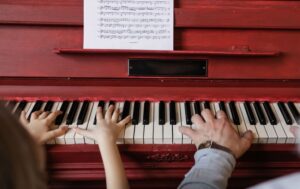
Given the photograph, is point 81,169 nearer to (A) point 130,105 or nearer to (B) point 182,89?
(A) point 130,105

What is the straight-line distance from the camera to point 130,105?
50.2 inches

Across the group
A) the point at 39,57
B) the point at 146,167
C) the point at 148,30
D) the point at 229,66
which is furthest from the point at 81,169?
the point at 229,66

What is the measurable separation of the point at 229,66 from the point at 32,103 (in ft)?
2.45

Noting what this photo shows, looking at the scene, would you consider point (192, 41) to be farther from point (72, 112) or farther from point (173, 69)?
point (72, 112)

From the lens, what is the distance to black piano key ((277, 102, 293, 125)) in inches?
47.2

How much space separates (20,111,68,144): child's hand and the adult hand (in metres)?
0.40

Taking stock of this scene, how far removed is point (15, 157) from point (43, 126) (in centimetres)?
58

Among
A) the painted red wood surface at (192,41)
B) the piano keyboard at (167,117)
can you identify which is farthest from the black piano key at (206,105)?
the painted red wood surface at (192,41)

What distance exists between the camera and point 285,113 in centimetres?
124

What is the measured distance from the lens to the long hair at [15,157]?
1.78 ft

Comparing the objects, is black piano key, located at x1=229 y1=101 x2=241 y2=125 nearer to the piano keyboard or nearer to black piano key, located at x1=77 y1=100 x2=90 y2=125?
the piano keyboard

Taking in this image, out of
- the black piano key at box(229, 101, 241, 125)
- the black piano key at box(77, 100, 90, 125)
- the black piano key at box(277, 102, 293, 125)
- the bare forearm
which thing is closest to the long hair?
the bare forearm

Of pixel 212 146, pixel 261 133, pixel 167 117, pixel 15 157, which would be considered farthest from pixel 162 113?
pixel 15 157

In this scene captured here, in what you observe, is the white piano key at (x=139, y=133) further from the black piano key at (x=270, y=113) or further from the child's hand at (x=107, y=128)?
the black piano key at (x=270, y=113)
